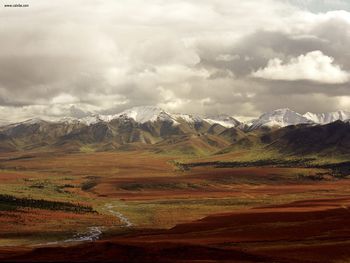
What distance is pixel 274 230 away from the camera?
297 ft

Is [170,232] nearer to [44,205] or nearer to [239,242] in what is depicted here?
[239,242]

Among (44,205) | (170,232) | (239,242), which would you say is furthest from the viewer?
(44,205)

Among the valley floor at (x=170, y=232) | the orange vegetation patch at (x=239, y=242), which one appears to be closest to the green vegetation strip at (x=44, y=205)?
the valley floor at (x=170, y=232)

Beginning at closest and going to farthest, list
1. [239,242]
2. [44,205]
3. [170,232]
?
[239,242]
[170,232]
[44,205]

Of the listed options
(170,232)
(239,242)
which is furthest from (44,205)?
(239,242)

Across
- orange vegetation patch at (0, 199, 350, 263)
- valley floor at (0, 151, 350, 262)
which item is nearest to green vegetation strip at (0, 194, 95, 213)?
valley floor at (0, 151, 350, 262)

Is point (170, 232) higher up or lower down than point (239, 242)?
lower down

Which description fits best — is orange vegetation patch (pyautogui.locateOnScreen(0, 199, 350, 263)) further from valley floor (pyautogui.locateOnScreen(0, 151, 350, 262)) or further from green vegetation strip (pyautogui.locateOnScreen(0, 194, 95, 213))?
green vegetation strip (pyautogui.locateOnScreen(0, 194, 95, 213))

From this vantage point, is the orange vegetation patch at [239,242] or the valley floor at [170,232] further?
the valley floor at [170,232]

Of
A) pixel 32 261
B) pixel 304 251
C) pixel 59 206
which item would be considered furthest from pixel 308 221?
pixel 59 206

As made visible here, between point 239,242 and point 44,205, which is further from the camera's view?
point 44,205

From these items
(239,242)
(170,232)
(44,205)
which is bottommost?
(170,232)

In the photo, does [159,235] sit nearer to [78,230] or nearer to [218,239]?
[218,239]

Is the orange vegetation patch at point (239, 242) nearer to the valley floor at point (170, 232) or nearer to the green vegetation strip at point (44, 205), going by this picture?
the valley floor at point (170, 232)
